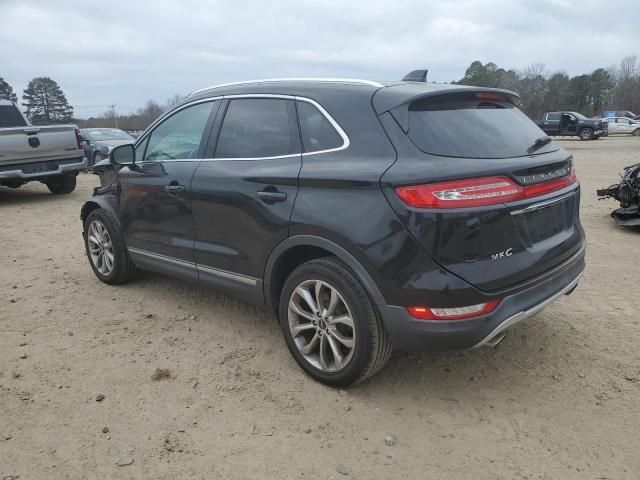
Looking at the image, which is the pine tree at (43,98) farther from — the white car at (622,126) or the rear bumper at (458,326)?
the rear bumper at (458,326)

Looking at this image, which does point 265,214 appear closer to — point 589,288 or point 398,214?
point 398,214

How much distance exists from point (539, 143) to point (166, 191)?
2.70 meters

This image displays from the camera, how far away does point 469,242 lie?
2.56 metres

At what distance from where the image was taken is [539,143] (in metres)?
3.20

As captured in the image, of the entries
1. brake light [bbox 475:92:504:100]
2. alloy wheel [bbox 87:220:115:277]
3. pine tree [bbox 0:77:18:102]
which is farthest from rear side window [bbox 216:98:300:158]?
pine tree [bbox 0:77:18:102]

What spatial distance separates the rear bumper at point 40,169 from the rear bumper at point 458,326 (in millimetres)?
9326

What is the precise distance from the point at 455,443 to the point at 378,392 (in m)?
0.60

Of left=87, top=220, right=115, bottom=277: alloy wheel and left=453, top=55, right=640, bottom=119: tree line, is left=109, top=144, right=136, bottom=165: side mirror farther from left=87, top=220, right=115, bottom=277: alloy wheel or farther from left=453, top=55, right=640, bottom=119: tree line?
left=453, top=55, right=640, bottom=119: tree line

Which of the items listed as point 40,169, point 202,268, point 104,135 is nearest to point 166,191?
point 202,268

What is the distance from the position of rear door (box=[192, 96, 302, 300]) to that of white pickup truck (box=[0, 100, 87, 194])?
25.0ft

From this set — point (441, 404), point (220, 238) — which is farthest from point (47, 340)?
point (441, 404)

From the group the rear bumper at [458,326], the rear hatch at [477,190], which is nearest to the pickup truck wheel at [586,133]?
the rear hatch at [477,190]

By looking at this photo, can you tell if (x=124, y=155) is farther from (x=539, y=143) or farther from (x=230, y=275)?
(x=539, y=143)

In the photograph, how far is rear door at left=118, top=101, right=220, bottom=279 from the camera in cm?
395
